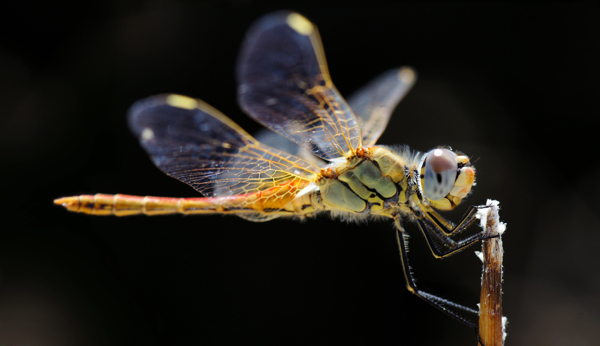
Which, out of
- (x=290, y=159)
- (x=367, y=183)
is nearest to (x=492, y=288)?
(x=367, y=183)

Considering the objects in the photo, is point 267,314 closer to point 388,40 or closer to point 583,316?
point 583,316

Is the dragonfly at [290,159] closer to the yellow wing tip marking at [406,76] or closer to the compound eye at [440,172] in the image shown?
the compound eye at [440,172]

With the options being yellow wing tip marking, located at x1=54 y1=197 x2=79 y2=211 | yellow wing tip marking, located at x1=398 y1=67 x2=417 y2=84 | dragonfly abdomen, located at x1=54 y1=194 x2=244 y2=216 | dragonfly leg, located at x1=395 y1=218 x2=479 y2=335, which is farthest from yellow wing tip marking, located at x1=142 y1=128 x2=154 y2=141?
yellow wing tip marking, located at x1=398 y1=67 x2=417 y2=84

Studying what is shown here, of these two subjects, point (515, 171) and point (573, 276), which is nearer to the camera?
point (573, 276)

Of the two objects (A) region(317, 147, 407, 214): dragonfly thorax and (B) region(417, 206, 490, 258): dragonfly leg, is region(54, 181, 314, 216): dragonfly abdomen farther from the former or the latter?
(B) region(417, 206, 490, 258): dragonfly leg

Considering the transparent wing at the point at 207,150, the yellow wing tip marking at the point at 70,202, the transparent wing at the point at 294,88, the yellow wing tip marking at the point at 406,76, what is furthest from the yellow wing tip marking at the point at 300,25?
the yellow wing tip marking at the point at 70,202

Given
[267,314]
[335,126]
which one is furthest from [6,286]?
[335,126]
